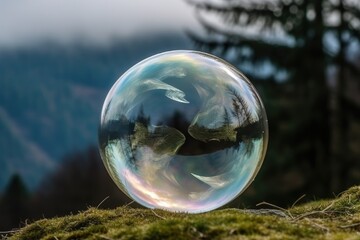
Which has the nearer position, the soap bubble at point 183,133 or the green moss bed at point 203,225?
the green moss bed at point 203,225

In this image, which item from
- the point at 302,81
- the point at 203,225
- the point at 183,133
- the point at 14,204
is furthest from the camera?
the point at 14,204

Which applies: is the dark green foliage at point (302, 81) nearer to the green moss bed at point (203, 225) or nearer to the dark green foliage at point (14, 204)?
the green moss bed at point (203, 225)

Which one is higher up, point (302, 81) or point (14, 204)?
point (302, 81)

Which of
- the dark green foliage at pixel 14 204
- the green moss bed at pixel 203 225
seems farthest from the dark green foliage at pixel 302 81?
the dark green foliage at pixel 14 204

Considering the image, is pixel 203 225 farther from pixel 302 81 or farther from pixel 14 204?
pixel 14 204

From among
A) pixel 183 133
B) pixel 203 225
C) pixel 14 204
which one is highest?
pixel 183 133

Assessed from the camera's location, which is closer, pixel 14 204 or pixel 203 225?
pixel 203 225

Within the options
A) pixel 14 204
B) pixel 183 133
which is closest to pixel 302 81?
pixel 183 133
